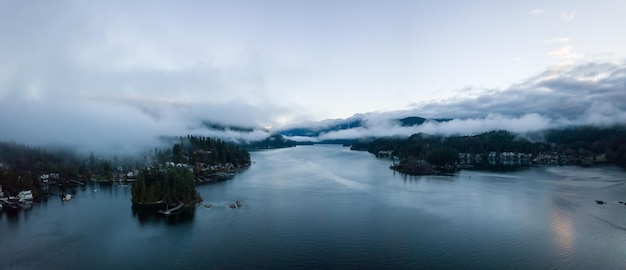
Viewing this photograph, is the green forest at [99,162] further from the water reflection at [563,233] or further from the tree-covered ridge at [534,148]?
the tree-covered ridge at [534,148]

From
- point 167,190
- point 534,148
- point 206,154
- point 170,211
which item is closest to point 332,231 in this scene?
point 170,211

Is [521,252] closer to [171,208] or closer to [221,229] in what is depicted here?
[221,229]

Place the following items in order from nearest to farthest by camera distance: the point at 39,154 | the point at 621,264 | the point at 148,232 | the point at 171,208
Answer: the point at 621,264 → the point at 148,232 → the point at 171,208 → the point at 39,154

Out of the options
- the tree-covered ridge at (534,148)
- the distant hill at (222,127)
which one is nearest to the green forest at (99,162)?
the tree-covered ridge at (534,148)

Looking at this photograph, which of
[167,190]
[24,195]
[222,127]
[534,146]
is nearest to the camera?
[167,190]

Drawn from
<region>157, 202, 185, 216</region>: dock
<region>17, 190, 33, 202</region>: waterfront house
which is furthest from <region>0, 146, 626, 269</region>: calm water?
<region>17, 190, 33, 202</region>: waterfront house

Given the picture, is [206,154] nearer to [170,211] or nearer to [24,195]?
[24,195]

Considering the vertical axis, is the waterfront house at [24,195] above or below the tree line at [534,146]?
below

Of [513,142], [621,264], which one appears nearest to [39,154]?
[621,264]
